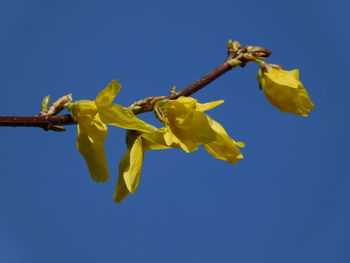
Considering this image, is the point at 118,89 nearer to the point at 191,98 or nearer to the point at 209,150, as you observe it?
the point at 191,98

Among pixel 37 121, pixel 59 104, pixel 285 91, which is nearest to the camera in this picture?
pixel 37 121

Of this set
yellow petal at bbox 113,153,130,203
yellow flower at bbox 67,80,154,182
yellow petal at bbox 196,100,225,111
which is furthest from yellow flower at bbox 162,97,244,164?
yellow petal at bbox 113,153,130,203

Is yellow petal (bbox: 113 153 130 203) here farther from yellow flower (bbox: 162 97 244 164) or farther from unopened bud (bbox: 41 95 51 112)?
unopened bud (bbox: 41 95 51 112)

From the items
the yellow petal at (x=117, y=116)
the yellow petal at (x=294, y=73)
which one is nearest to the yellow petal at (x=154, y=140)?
the yellow petal at (x=117, y=116)

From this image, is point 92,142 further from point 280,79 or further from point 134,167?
point 280,79

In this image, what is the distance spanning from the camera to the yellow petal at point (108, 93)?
1396 mm

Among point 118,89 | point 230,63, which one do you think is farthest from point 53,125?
point 230,63

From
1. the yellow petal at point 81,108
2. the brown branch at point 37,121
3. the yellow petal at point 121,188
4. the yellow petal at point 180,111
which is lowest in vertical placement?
the yellow petal at point 121,188

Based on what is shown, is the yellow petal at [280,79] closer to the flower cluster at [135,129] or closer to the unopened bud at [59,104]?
the flower cluster at [135,129]

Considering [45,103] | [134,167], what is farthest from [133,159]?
[45,103]

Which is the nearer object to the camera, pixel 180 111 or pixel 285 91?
pixel 180 111

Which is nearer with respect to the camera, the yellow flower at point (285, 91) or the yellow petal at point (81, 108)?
the yellow petal at point (81, 108)

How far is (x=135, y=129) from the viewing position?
154cm

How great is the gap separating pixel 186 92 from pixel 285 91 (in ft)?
1.59
